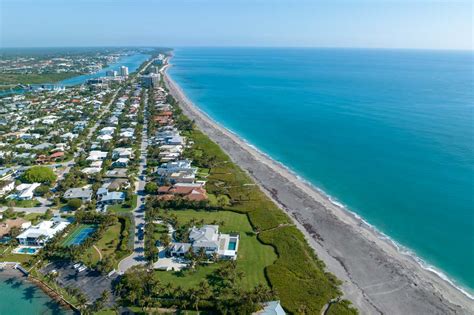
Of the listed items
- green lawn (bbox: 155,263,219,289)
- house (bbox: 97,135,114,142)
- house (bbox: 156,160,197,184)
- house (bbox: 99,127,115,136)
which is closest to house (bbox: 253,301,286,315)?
green lawn (bbox: 155,263,219,289)

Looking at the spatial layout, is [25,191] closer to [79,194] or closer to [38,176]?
[38,176]

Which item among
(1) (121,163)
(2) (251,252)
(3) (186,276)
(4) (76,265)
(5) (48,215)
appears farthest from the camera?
(1) (121,163)

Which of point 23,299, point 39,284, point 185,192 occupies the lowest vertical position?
point 23,299

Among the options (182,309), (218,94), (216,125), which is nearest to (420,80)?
(218,94)

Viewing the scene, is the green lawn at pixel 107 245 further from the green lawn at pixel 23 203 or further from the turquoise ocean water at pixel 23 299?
the green lawn at pixel 23 203

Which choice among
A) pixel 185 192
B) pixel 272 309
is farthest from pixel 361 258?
pixel 185 192

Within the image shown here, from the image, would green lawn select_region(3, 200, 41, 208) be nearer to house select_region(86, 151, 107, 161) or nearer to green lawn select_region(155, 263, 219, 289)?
house select_region(86, 151, 107, 161)

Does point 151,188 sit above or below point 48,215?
above
